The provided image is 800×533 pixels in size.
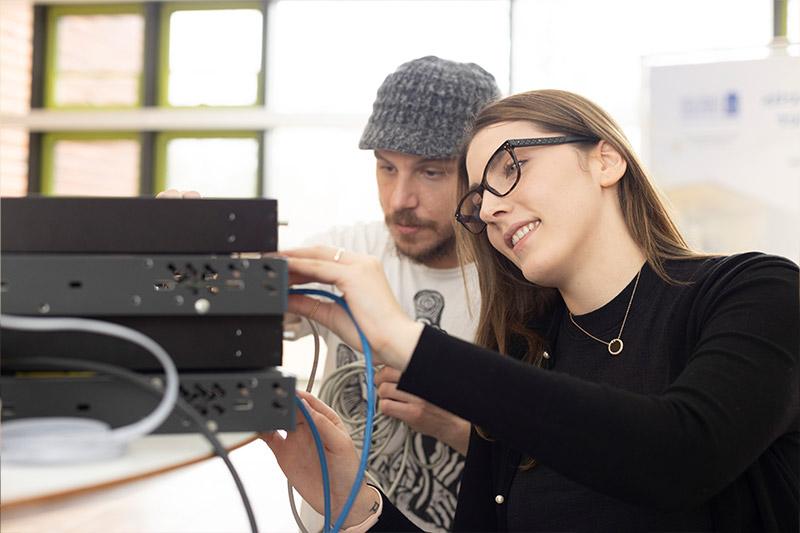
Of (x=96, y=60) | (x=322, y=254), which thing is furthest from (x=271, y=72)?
(x=322, y=254)

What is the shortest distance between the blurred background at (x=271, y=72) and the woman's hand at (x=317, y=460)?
4.17 metres

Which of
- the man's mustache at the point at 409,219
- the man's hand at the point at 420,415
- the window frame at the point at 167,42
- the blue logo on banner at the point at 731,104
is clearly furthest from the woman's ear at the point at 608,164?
the window frame at the point at 167,42

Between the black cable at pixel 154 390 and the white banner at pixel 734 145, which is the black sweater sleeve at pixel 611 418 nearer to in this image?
the black cable at pixel 154 390

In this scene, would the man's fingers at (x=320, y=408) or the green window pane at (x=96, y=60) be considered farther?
the green window pane at (x=96, y=60)

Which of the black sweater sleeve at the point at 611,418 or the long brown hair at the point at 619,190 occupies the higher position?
the long brown hair at the point at 619,190

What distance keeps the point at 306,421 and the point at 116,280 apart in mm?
402

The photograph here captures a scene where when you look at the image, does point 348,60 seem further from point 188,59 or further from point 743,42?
point 743,42

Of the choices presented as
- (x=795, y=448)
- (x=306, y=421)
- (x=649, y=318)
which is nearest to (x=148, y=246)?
(x=306, y=421)

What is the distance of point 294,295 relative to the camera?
87 centimetres

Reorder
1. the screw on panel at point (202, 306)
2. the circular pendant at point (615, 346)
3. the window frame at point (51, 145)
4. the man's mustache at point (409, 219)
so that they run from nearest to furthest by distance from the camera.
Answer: the screw on panel at point (202, 306), the circular pendant at point (615, 346), the man's mustache at point (409, 219), the window frame at point (51, 145)

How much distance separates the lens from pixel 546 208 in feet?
3.81

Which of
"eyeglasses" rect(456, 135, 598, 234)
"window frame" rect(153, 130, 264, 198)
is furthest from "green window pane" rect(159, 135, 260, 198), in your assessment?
"eyeglasses" rect(456, 135, 598, 234)

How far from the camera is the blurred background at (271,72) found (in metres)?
5.50

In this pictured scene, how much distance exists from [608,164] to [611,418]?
21.7 inches
